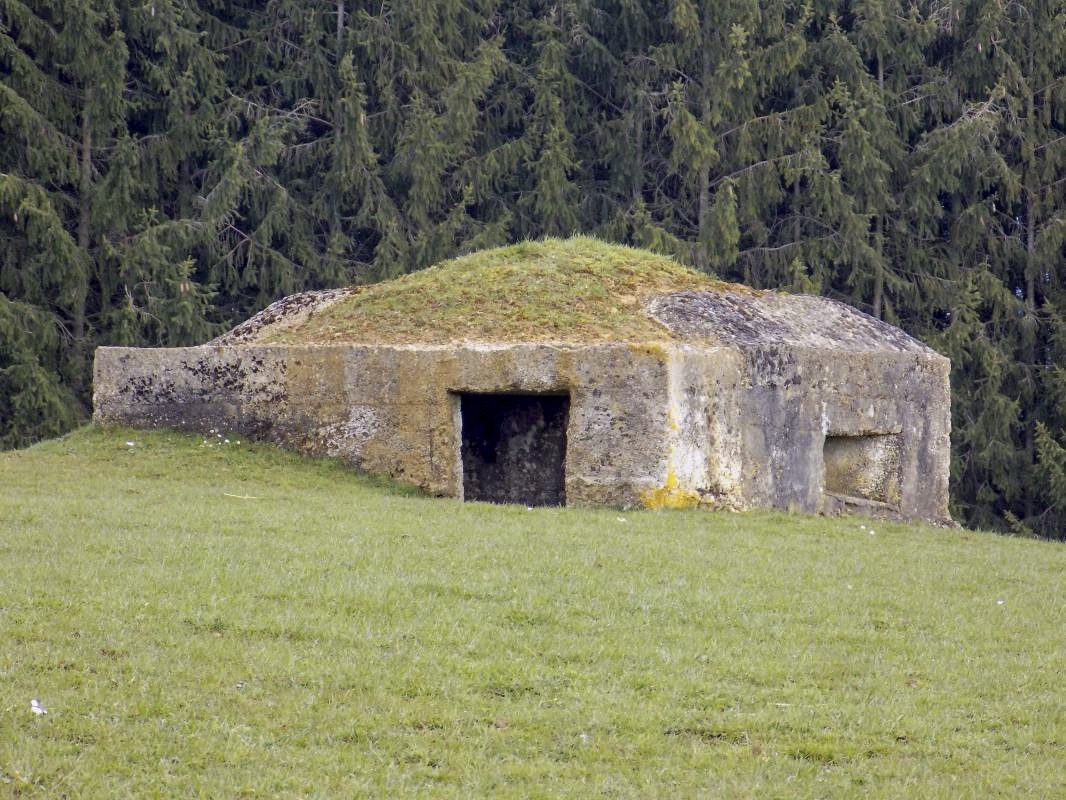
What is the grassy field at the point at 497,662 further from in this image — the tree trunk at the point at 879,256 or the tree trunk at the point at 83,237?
the tree trunk at the point at 879,256

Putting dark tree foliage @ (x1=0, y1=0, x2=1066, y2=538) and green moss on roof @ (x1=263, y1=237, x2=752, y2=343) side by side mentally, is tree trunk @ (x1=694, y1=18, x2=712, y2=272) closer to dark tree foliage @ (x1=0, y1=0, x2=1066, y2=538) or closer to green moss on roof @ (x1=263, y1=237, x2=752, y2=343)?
dark tree foliage @ (x1=0, y1=0, x2=1066, y2=538)

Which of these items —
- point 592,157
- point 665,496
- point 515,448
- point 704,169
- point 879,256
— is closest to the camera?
point 665,496

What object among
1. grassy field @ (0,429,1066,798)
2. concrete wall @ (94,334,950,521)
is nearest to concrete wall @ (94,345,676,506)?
concrete wall @ (94,334,950,521)

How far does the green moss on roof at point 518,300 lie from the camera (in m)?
14.6

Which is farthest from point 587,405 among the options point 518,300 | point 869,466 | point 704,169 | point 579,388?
point 704,169

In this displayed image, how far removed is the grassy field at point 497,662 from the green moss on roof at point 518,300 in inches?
143

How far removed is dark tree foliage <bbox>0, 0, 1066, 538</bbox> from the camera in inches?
1006

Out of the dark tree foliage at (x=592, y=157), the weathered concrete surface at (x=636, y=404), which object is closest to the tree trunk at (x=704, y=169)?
the dark tree foliage at (x=592, y=157)

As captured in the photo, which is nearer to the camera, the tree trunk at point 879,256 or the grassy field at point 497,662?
the grassy field at point 497,662

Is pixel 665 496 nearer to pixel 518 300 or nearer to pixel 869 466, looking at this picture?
pixel 518 300

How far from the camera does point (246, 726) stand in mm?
6164

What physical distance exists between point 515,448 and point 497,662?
8.74m

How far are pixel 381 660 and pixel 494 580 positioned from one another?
1.89m

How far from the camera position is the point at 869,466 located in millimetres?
15961
